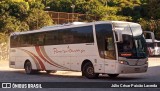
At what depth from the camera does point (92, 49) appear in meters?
20.4

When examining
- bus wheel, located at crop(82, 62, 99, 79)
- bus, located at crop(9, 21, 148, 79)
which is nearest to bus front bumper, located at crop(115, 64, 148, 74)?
bus, located at crop(9, 21, 148, 79)

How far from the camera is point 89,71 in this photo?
20609 millimetres

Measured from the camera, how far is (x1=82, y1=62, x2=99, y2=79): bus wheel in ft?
66.8

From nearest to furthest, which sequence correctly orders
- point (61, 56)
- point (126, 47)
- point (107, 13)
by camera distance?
point (126, 47) < point (61, 56) < point (107, 13)

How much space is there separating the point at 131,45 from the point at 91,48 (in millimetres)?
2299

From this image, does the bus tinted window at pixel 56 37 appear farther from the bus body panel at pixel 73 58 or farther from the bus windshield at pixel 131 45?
the bus windshield at pixel 131 45

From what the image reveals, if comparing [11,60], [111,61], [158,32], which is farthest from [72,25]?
[158,32]

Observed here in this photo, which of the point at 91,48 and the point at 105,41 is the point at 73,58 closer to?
the point at 91,48

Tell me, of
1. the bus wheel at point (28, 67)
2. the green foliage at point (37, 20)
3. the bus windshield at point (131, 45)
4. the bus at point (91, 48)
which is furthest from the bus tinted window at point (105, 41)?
the green foliage at point (37, 20)

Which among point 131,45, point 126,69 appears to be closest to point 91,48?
point 131,45

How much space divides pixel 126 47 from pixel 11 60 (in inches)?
464

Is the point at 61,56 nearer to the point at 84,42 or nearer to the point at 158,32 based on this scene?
the point at 84,42

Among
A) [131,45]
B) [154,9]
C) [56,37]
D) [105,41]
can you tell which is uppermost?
[154,9]

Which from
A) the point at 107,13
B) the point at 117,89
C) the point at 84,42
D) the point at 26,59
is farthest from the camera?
the point at 107,13
